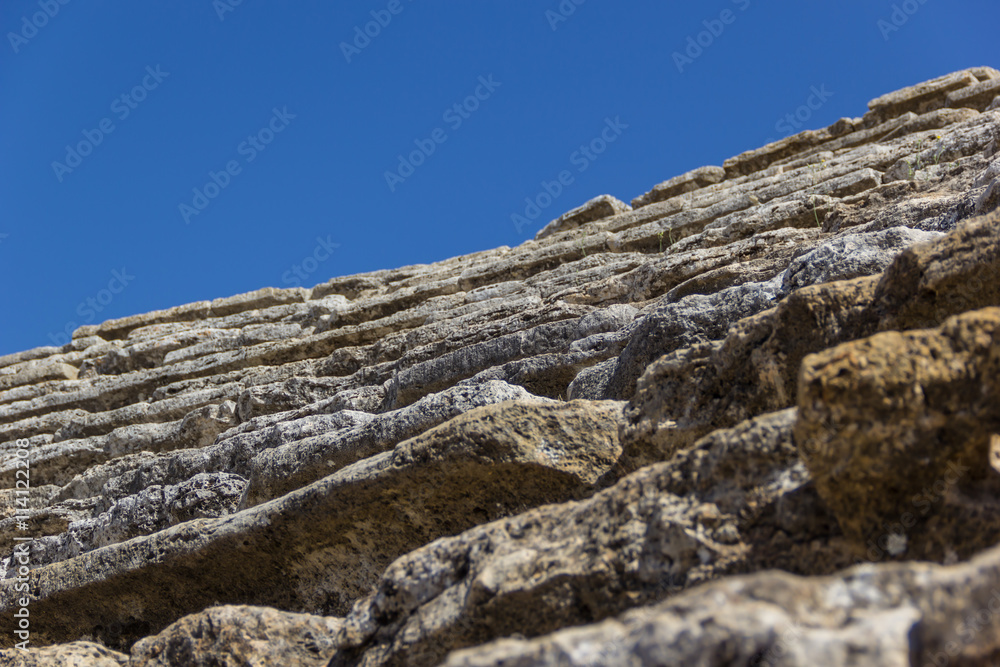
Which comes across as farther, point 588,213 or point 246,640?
point 588,213

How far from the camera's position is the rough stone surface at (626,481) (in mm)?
1315

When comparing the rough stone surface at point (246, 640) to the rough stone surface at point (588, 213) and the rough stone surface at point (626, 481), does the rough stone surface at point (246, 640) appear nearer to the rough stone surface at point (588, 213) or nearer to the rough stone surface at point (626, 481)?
the rough stone surface at point (626, 481)

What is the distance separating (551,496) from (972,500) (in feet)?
4.39

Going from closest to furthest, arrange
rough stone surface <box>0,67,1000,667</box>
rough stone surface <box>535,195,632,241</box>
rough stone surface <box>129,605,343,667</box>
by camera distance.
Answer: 1. rough stone surface <box>0,67,1000,667</box>
2. rough stone surface <box>129,605,343,667</box>
3. rough stone surface <box>535,195,632,241</box>

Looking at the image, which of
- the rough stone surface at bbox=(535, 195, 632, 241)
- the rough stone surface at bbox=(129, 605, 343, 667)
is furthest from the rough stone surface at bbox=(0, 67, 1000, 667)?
the rough stone surface at bbox=(535, 195, 632, 241)

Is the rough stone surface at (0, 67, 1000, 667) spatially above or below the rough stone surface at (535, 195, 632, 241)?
below

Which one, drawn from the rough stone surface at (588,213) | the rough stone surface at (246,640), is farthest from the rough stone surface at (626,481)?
the rough stone surface at (588,213)

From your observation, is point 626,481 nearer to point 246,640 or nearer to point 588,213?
point 246,640

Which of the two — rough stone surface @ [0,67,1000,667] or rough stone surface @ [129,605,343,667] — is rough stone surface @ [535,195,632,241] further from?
rough stone surface @ [129,605,343,667]

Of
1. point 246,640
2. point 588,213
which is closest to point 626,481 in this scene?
point 246,640

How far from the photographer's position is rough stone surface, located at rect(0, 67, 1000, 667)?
1315 millimetres

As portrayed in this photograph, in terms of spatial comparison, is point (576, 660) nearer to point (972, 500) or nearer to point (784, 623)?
point (784, 623)

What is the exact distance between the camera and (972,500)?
158 cm

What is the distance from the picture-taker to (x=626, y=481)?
6.46 feet
